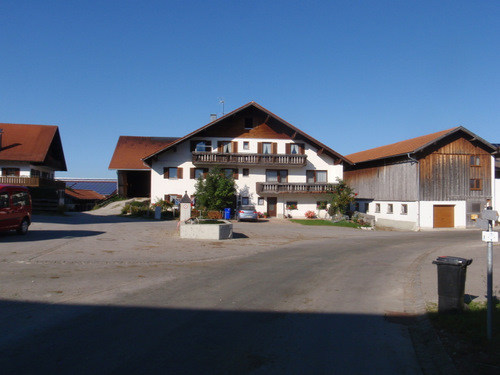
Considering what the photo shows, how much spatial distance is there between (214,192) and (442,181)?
1987 centimetres

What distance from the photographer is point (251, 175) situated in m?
41.5

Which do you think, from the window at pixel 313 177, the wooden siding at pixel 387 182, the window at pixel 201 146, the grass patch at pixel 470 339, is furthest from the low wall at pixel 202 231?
the window at pixel 313 177

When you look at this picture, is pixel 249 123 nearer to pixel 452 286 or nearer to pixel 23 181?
pixel 23 181

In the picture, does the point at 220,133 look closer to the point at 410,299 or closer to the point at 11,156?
the point at 11,156

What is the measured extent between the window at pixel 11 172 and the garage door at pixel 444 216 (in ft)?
126

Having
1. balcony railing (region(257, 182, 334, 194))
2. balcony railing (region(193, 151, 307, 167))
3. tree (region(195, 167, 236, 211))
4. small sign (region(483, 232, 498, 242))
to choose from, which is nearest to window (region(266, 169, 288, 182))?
balcony railing (region(193, 151, 307, 167))

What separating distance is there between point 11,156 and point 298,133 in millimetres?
27321

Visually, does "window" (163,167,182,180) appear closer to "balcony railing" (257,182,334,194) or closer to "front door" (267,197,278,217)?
"balcony railing" (257,182,334,194)

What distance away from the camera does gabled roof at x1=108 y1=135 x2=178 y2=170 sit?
4878cm

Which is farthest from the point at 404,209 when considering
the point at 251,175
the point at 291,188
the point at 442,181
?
the point at 251,175

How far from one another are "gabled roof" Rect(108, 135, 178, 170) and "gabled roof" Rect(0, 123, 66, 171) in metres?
6.97

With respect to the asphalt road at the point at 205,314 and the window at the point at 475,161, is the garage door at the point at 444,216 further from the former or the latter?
the asphalt road at the point at 205,314

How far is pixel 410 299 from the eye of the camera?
9164 mm

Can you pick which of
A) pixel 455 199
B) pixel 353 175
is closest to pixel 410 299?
pixel 455 199
